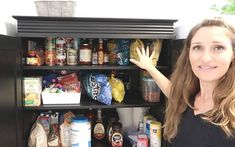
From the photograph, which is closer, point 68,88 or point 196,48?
point 196,48

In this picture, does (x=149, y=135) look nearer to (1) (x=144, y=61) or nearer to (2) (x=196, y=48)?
(1) (x=144, y=61)

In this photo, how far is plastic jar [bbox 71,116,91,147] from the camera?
4.98 feet

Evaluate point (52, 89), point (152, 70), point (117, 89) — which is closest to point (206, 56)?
point (152, 70)

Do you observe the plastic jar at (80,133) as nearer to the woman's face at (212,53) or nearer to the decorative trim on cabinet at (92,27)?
the decorative trim on cabinet at (92,27)

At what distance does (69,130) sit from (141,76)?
63 centimetres

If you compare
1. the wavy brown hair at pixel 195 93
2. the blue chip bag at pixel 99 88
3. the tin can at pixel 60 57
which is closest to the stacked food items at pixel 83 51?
the tin can at pixel 60 57

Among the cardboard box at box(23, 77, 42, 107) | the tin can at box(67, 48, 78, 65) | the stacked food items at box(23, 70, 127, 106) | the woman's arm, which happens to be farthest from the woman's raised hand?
Answer: the cardboard box at box(23, 77, 42, 107)

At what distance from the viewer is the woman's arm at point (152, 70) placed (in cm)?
142

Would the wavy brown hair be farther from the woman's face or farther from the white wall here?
the white wall

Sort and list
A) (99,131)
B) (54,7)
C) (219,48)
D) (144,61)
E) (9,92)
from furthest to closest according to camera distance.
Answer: (99,131) < (144,61) < (54,7) < (9,92) < (219,48)

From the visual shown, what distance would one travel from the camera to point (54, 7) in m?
1.38

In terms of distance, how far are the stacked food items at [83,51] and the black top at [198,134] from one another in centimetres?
53

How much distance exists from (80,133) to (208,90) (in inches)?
32.4

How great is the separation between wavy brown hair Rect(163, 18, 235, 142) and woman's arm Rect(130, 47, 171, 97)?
0.12 metres
